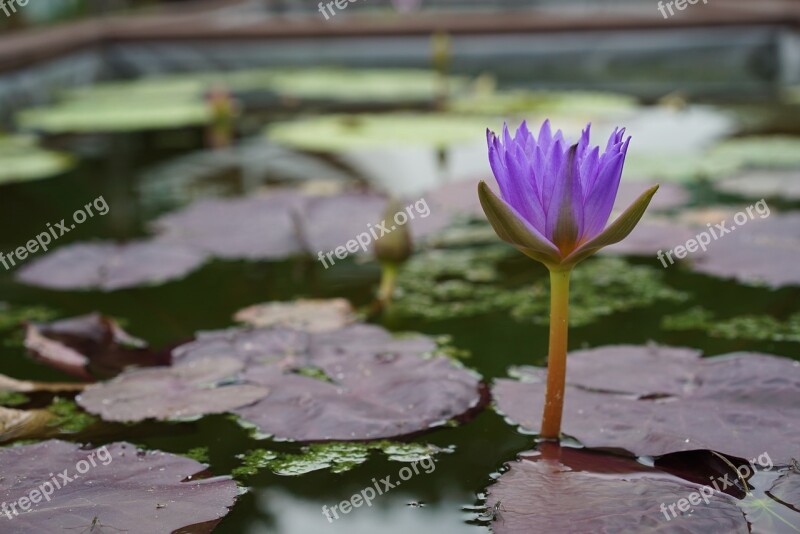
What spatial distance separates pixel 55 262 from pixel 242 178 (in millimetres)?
1023

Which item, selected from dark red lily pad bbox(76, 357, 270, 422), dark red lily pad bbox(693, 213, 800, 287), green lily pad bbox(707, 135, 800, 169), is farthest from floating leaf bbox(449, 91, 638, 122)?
dark red lily pad bbox(76, 357, 270, 422)

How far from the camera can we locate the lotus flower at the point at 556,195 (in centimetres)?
96

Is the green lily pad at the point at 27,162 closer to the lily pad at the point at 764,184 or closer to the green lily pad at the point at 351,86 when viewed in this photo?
the green lily pad at the point at 351,86

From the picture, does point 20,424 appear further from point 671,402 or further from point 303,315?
point 671,402

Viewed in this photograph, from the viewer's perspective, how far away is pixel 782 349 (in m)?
1.39

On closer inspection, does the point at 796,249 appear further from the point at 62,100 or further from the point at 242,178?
the point at 62,100

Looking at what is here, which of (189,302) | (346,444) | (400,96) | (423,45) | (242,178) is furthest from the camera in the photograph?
(423,45)

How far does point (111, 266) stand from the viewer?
1854 mm

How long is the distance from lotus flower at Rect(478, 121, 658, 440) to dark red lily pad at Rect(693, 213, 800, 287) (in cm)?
85

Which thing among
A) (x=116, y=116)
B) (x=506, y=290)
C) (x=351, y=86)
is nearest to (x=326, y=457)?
(x=506, y=290)

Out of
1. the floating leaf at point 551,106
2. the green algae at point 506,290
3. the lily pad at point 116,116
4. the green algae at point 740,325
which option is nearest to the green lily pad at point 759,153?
the floating leaf at point 551,106

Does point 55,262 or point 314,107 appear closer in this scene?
point 55,262

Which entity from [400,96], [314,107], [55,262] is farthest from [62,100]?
[55,262]

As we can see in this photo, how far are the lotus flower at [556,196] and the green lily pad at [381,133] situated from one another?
2.09 meters
